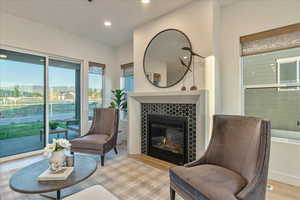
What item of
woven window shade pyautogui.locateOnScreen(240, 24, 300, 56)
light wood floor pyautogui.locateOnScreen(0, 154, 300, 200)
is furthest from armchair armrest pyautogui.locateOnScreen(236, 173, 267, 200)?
woven window shade pyautogui.locateOnScreen(240, 24, 300, 56)

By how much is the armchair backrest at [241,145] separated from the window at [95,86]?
11.6ft

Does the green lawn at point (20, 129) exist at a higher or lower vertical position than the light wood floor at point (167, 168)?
higher

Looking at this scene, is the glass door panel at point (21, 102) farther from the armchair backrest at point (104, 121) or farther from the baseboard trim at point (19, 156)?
the armchair backrest at point (104, 121)

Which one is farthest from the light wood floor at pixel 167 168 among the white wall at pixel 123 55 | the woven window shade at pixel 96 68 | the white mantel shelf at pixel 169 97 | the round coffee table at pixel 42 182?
the white wall at pixel 123 55

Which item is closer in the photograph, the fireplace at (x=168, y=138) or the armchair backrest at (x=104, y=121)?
the fireplace at (x=168, y=138)

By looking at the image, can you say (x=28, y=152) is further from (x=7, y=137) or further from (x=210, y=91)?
(x=210, y=91)

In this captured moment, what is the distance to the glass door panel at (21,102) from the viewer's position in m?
3.09

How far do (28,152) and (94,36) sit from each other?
3.14 metres

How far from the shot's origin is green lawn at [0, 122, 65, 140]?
3105 mm

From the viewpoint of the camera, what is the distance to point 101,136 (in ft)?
10.6

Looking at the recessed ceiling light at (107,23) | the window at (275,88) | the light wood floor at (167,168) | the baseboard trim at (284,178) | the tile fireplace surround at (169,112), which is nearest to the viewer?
the light wood floor at (167,168)

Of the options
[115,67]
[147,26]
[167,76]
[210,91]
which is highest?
[147,26]

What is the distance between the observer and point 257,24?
8.00 ft

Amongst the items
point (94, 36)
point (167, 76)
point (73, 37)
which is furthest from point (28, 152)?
point (167, 76)
